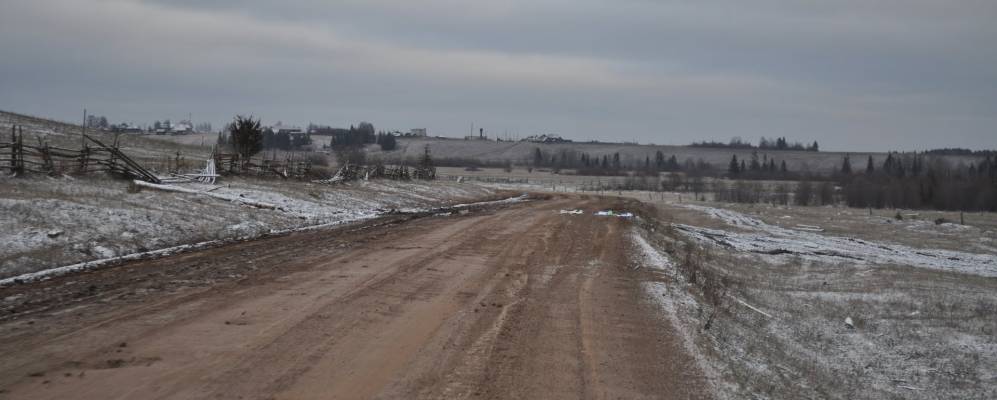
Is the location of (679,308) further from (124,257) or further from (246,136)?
(246,136)

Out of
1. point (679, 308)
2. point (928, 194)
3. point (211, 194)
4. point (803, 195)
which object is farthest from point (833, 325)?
point (928, 194)

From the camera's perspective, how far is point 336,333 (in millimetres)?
7805

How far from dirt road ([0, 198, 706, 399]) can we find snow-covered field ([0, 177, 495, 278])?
5.75 ft

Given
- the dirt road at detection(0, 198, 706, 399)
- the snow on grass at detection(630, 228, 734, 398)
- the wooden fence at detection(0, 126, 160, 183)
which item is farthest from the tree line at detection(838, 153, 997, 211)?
the dirt road at detection(0, 198, 706, 399)

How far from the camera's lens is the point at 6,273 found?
36.5 ft

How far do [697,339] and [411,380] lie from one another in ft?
13.7

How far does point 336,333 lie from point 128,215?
444 inches

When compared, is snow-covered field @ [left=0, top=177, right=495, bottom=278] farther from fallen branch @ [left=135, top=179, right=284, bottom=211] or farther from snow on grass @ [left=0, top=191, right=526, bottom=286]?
snow on grass @ [left=0, top=191, right=526, bottom=286]

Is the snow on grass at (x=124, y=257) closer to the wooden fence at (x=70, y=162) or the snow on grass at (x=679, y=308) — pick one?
the wooden fence at (x=70, y=162)

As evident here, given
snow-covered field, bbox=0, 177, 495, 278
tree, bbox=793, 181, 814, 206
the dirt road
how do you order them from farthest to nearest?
1. tree, bbox=793, 181, 814, 206
2. snow-covered field, bbox=0, 177, 495, 278
3. the dirt road

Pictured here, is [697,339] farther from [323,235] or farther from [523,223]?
[523,223]

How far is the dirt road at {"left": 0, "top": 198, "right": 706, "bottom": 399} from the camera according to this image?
611 centimetres

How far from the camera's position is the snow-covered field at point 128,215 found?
42.7 feet

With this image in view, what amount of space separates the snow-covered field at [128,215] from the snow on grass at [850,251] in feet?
50.8
